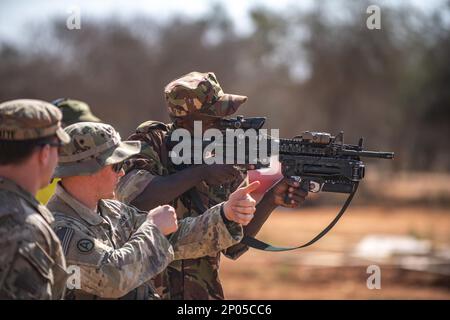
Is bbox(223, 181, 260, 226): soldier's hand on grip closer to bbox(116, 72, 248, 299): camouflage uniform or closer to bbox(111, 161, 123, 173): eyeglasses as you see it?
bbox(116, 72, 248, 299): camouflage uniform

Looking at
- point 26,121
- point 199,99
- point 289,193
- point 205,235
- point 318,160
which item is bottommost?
point 205,235

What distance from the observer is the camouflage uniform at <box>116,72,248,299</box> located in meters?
4.62

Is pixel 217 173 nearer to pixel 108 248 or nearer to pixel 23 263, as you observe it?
pixel 108 248

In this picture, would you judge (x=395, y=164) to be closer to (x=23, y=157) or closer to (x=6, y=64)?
(x=6, y=64)

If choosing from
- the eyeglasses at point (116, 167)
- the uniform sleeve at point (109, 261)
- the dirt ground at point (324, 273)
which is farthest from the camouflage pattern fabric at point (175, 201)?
the dirt ground at point (324, 273)

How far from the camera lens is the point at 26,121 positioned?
2.89 m

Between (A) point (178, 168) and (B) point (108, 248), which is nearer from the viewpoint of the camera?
(B) point (108, 248)

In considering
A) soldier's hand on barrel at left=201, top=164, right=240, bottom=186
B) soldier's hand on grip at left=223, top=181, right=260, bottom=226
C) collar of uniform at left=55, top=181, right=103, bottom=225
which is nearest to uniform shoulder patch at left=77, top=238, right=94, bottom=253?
collar of uniform at left=55, top=181, right=103, bottom=225

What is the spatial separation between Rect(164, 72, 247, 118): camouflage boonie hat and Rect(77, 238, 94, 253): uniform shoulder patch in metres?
1.61

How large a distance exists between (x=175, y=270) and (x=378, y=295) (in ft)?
21.9

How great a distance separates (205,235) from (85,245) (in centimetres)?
107

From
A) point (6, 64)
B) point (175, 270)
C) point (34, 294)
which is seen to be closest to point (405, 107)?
point (6, 64)

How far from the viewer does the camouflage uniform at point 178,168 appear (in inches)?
182

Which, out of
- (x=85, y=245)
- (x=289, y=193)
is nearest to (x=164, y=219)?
(x=85, y=245)
